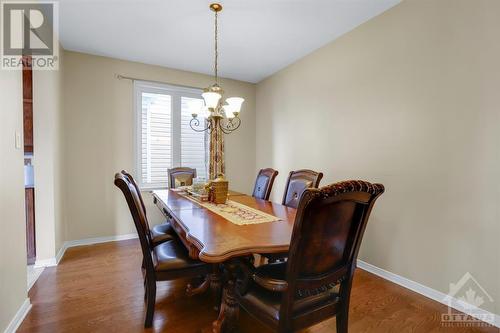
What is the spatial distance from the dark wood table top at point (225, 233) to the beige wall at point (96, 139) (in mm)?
1969

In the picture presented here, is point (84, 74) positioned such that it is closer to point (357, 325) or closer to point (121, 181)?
point (121, 181)

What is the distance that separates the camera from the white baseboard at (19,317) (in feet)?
5.25

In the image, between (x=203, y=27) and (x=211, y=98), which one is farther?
(x=203, y=27)

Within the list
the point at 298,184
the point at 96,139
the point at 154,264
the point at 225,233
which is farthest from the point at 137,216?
the point at 96,139

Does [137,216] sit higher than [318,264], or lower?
higher

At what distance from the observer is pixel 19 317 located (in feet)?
5.66

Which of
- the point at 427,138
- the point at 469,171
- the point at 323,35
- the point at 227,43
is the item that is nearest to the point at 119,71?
the point at 227,43

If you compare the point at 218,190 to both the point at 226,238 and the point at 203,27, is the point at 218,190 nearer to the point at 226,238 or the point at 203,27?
the point at 226,238

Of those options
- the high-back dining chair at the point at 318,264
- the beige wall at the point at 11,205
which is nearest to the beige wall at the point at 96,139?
the beige wall at the point at 11,205

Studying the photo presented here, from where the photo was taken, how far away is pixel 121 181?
4.65 feet

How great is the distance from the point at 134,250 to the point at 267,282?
2.60m

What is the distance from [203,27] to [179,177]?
1901 millimetres

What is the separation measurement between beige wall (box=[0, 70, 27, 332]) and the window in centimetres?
190

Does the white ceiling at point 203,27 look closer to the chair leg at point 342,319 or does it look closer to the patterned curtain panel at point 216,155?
the patterned curtain panel at point 216,155
